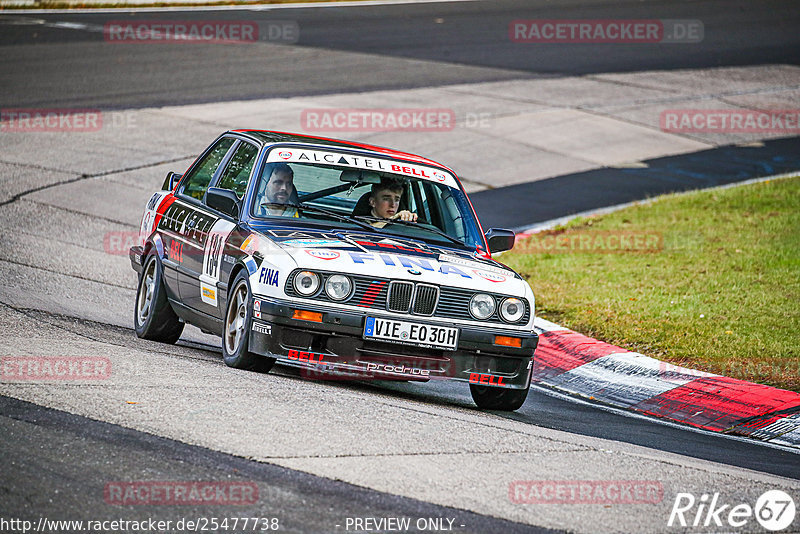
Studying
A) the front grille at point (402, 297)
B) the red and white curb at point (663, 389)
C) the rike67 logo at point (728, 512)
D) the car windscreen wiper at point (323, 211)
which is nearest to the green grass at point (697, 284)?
the red and white curb at point (663, 389)

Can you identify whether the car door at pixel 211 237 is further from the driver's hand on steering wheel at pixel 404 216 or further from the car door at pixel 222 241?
the driver's hand on steering wheel at pixel 404 216

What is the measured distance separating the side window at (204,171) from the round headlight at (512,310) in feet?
9.17

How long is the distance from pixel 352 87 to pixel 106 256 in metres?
11.3

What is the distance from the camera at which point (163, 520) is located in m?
4.60

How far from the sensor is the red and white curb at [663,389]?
8.12 meters

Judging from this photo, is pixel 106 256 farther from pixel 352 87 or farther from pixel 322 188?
pixel 352 87

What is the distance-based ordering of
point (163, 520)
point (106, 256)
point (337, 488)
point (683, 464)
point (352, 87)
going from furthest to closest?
A: point (352, 87), point (106, 256), point (683, 464), point (337, 488), point (163, 520)

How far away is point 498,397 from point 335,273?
4.93ft

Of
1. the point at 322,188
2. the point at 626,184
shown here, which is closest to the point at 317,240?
the point at 322,188

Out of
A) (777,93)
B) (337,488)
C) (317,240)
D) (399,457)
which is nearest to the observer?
(337,488)

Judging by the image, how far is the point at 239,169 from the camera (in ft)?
28.6

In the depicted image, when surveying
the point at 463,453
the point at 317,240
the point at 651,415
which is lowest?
the point at 651,415

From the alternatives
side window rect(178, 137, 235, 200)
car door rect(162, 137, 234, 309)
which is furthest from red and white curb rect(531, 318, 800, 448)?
side window rect(178, 137, 235, 200)

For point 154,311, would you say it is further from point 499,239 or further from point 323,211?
point 499,239
